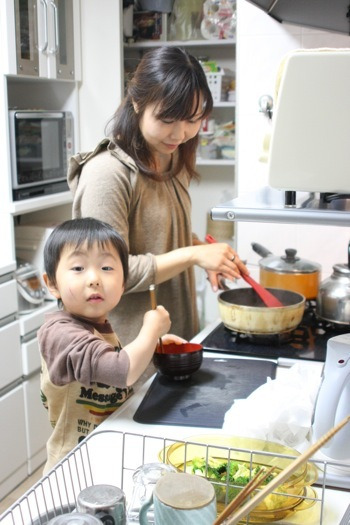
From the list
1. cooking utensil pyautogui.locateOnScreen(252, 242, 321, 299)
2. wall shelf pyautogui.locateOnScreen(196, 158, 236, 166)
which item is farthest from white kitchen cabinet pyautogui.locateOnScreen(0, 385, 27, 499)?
wall shelf pyautogui.locateOnScreen(196, 158, 236, 166)

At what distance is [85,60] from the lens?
3.04 metres

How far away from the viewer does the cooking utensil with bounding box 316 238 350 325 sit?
171 centimetres

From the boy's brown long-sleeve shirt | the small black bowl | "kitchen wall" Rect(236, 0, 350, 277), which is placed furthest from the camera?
"kitchen wall" Rect(236, 0, 350, 277)

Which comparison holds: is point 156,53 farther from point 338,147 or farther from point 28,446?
point 28,446

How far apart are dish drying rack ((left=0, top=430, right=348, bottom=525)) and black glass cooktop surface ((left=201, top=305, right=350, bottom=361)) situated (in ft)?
1.70

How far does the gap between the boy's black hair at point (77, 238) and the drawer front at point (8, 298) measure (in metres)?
1.22

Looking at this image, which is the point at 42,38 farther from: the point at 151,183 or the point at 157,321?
the point at 157,321

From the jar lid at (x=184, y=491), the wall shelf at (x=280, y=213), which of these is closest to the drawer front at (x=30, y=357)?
the wall shelf at (x=280, y=213)

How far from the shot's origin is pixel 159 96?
1.50m

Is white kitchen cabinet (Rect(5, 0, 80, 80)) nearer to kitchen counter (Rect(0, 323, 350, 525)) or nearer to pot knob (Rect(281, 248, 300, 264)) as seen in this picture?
pot knob (Rect(281, 248, 300, 264))

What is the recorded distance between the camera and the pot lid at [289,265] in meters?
1.91

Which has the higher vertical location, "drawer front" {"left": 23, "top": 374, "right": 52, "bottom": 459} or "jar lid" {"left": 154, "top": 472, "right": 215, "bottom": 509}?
"jar lid" {"left": 154, "top": 472, "right": 215, "bottom": 509}

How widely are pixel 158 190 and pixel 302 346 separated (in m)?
0.54

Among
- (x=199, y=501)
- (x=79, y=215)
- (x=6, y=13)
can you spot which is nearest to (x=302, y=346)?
(x=79, y=215)
